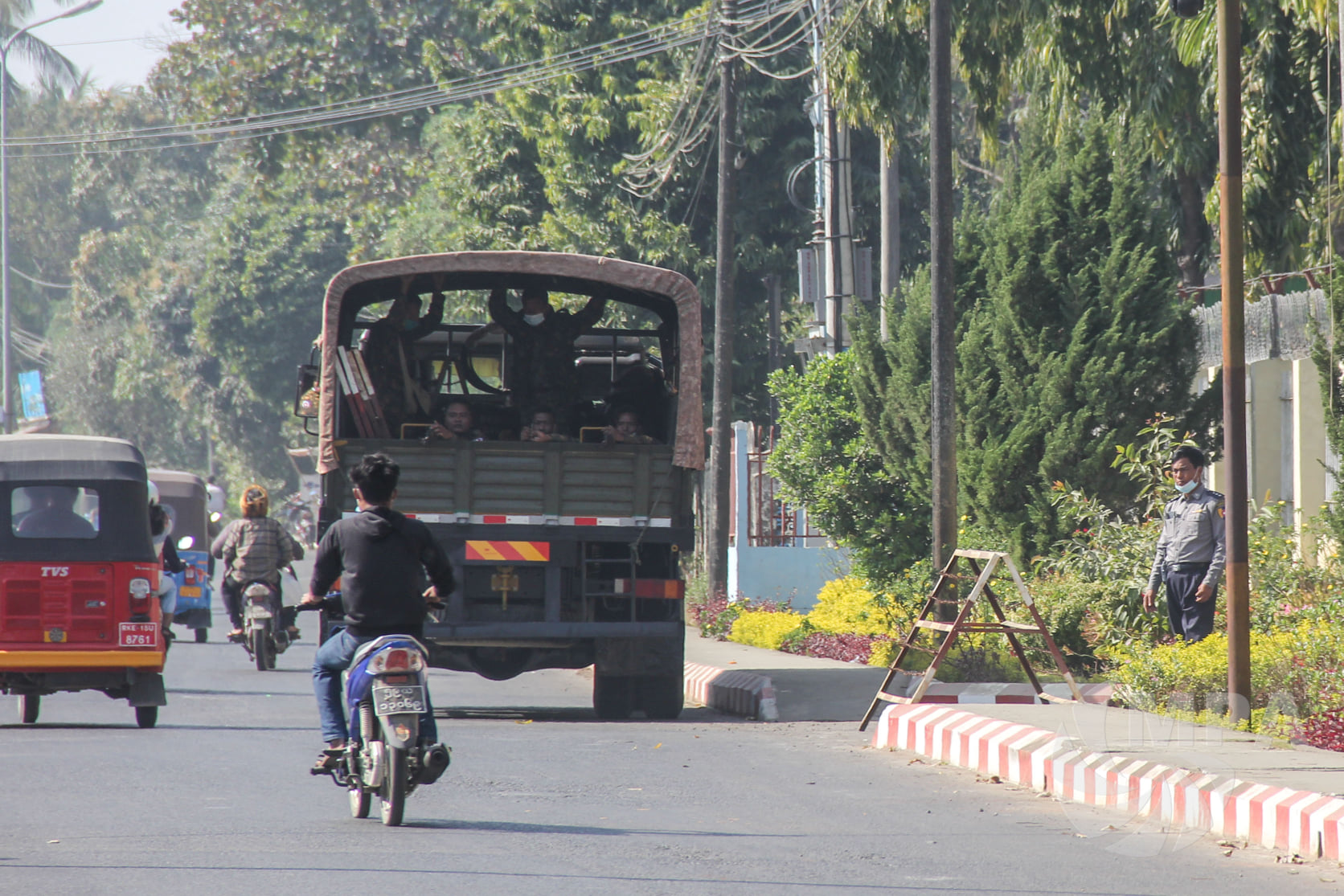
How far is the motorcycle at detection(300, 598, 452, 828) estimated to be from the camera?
811 centimetres

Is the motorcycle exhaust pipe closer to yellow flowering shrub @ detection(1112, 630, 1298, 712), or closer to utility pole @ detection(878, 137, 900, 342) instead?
yellow flowering shrub @ detection(1112, 630, 1298, 712)

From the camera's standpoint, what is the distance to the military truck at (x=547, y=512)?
44.9 ft

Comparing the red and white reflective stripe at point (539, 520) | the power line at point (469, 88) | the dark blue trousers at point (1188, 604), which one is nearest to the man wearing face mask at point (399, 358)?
the red and white reflective stripe at point (539, 520)

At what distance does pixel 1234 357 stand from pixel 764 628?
409 inches

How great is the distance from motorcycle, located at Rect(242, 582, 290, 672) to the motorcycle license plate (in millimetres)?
10034

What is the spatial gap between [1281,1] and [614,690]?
770 cm

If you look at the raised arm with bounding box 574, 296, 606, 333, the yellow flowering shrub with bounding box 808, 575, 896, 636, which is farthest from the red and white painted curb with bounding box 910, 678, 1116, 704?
the yellow flowering shrub with bounding box 808, 575, 896, 636

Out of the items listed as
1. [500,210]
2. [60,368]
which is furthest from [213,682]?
[60,368]

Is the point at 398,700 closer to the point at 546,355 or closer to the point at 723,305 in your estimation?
the point at 546,355

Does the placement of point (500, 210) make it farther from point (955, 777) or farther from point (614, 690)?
point (955, 777)

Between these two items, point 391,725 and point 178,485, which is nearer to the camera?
point 391,725

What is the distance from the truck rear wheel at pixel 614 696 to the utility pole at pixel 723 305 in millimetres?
10901

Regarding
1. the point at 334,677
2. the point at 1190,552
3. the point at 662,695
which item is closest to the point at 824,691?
the point at 662,695

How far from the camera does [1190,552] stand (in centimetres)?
1316
